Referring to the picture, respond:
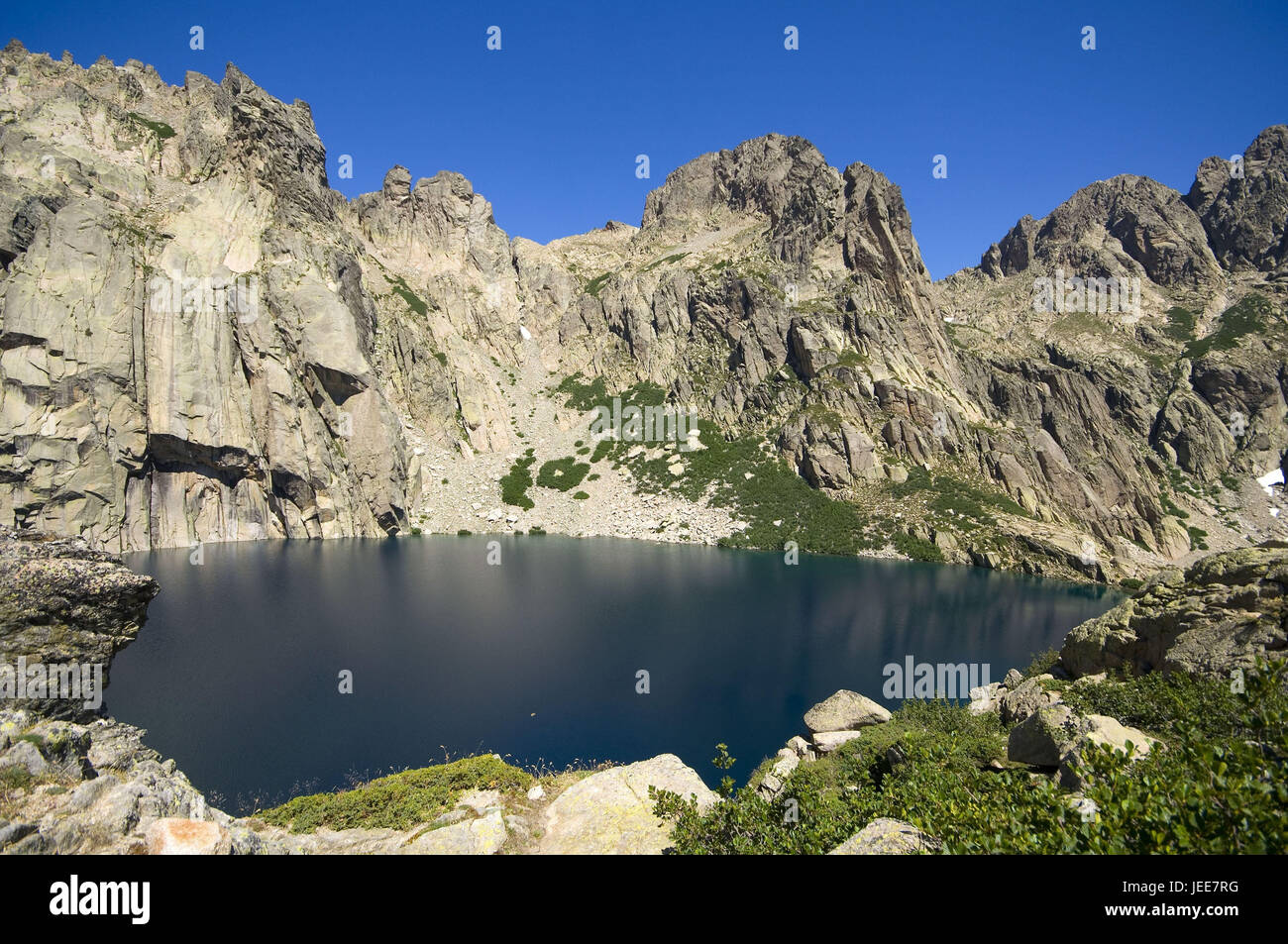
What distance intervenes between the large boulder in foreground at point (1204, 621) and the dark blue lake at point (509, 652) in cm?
1362

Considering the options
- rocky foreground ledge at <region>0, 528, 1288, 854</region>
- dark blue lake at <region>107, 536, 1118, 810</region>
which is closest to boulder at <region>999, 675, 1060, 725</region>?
rocky foreground ledge at <region>0, 528, 1288, 854</region>

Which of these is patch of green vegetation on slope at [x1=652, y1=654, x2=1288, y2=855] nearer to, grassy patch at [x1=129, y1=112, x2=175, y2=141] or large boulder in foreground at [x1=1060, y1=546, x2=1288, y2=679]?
large boulder in foreground at [x1=1060, y1=546, x2=1288, y2=679]

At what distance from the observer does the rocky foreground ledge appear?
8269 mm

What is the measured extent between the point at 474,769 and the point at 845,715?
50.3 feet

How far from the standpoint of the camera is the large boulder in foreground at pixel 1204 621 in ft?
45.9

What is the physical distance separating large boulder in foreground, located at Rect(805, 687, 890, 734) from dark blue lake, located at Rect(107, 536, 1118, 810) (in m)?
2.56

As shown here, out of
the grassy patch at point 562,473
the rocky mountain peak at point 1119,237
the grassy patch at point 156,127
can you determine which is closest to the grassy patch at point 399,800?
the grassy patch at point 562,473

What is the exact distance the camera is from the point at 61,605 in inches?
513

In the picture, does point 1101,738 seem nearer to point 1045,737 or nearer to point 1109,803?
point 1045,737

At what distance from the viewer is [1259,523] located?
320ft

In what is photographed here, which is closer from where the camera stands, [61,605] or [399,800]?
[61,605]

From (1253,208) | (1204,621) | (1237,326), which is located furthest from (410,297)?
(1253,208)

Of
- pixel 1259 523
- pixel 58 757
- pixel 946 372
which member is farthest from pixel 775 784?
pixel 1259 523

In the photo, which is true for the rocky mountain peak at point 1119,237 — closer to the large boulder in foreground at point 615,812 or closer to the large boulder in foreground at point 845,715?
the large boulder in foreground at point 845,715
